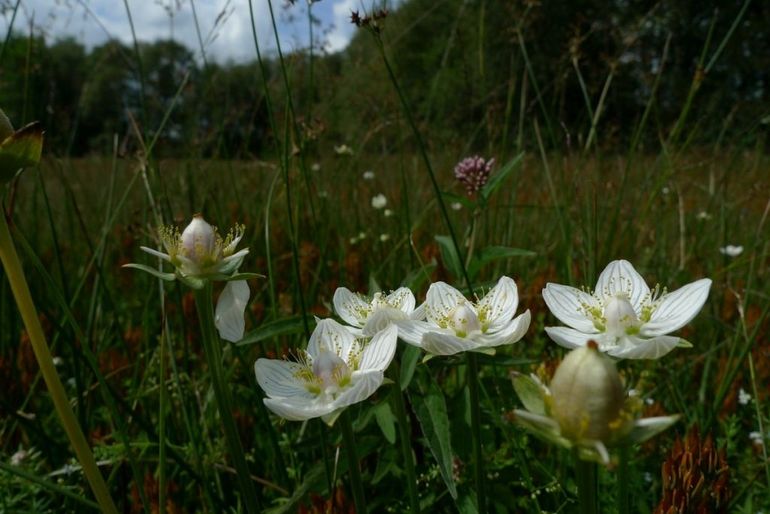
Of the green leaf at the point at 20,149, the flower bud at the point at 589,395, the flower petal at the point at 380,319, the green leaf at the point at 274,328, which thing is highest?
the green leaf at the point at 20,149

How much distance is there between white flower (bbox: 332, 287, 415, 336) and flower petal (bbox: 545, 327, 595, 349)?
277 mm

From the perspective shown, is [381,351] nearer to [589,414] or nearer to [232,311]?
[232,311]

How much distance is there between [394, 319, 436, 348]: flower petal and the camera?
104cm

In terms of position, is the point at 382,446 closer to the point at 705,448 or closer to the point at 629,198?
the point at 705,448

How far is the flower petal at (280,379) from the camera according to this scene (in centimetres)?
107

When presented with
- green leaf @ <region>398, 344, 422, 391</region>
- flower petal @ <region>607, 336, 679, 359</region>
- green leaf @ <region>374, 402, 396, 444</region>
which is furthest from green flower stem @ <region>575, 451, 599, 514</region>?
green leaf @ <region>374, 402, 396, 444</region>

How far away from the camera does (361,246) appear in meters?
3.62

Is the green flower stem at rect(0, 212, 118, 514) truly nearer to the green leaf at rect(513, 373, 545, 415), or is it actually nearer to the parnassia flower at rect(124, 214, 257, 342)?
the parnassia flower at rect(124, 214, 257, 342)

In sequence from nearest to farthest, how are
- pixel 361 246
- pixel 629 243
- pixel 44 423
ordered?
1. pixel 44 423
2. pixel 629 243
3. pixel 361 246

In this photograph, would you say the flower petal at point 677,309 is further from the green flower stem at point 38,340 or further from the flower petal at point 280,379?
the green flower stem at point 38,340

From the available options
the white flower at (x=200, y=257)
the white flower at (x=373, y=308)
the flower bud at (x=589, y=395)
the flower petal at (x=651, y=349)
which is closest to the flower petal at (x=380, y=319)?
the white flower at (x=373, y=308)

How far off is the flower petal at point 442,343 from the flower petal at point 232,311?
301 millimetres

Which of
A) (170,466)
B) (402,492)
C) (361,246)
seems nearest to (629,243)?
(361,246)

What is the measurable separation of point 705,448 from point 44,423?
2.07 metres
